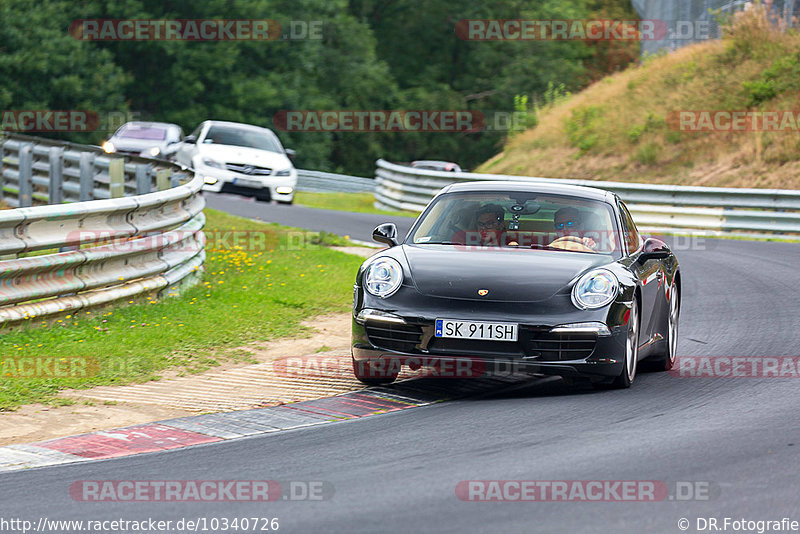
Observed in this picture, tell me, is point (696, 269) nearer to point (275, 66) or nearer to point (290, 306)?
point (290, 306)

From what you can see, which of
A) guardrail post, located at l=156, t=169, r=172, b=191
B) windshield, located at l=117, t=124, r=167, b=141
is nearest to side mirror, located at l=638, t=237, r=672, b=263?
guardrail post, located at l=156, t=169, r=172, b=191

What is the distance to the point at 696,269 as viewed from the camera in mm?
16312

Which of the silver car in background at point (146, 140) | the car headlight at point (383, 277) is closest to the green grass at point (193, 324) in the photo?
the car headlight at point (383, 277)

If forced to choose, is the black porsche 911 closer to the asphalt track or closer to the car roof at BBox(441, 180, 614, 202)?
the car roof at BBox(441, 180, 614, 202)

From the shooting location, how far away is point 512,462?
233 inches

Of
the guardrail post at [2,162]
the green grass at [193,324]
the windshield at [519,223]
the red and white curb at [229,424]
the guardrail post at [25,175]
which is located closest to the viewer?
the red and white curb at [229,424]

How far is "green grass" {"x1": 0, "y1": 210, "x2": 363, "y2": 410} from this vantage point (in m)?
8.52

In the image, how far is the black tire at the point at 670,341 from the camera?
9219mm

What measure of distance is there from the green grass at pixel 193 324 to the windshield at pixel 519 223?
6.31 ft

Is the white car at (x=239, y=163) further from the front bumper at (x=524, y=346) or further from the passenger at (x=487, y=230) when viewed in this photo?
the front bumper at (x=524, y=346)

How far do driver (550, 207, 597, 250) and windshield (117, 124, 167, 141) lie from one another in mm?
21943

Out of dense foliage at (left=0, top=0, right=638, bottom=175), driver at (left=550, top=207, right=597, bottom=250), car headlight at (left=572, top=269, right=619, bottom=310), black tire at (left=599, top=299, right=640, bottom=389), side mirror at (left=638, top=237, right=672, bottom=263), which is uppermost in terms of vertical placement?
dense foliage at (left=0, top=0, right=638, bottom=175)

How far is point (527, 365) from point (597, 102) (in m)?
28.9

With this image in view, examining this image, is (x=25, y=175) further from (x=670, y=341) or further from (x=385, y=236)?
(x=670, y=341)
